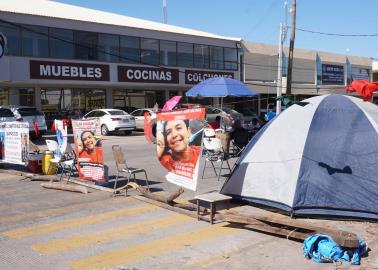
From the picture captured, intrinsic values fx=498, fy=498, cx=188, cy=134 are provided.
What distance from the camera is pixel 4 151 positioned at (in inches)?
516

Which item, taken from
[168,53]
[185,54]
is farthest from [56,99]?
[185,54]

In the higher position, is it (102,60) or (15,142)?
(102,60)

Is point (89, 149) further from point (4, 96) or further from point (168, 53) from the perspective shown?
point (168, 53)

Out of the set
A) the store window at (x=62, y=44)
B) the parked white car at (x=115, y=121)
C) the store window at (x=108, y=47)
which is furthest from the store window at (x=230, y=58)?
the parked white car at (x=115, y=121)

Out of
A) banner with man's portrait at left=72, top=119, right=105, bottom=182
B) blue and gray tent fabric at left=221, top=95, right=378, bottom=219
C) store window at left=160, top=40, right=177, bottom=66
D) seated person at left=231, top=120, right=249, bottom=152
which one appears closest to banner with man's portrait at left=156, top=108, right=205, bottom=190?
blue and gray tent fabric at left=221, top=95, right=378, bottom=219

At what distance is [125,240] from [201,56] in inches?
1271

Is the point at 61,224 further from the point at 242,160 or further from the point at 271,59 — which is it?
the point at 271,59

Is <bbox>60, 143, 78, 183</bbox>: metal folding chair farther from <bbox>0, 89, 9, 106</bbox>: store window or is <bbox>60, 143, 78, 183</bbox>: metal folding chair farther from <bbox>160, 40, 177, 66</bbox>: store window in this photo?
<bbox>160, 40, 177, 66</bbox>: store window

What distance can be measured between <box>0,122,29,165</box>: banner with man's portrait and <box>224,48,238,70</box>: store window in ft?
92.3

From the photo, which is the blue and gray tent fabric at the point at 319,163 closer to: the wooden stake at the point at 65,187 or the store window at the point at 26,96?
the wooden stake at the point at 65,187

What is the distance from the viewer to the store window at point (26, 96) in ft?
96.7

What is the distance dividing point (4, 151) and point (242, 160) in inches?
285

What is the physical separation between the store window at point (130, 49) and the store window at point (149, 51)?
1.44ft

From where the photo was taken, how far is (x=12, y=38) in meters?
27.9
